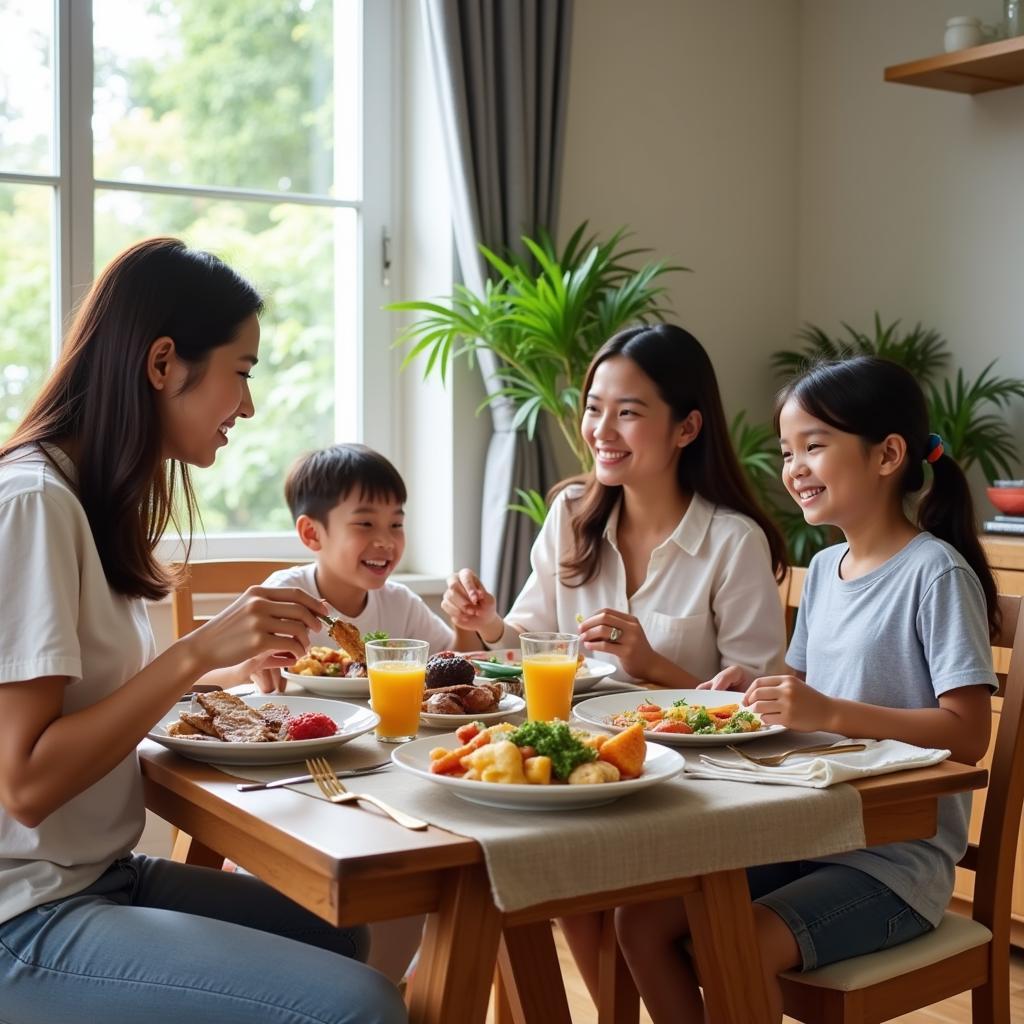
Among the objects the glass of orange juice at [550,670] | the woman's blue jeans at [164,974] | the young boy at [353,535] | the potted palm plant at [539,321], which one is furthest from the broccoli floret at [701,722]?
the potted palm plant at [539,321]

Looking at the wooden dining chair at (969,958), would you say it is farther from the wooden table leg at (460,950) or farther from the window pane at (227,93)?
the window pane at (227,93)

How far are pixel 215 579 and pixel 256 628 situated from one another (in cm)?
108

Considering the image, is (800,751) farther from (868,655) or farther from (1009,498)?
(1009,498)

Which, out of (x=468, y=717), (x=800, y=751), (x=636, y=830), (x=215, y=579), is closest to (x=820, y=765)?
(x=800, y=751)

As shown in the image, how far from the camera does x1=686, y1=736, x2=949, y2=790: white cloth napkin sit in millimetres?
1389

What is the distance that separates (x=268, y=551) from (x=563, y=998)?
2035mm

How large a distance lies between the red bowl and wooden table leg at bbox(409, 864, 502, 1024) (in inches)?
93.8

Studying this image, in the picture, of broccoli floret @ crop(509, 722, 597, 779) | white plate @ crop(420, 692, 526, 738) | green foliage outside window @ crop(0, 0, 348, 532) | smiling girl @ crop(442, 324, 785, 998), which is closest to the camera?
broccoli floret @ crop(509, 722, 597, 779)

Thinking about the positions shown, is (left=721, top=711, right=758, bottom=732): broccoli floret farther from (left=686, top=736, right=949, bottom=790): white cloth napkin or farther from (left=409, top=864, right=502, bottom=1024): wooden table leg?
(left=409, top=864, right=502, bottom=1024): wooden table leg

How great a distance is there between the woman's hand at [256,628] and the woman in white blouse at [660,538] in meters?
0.77

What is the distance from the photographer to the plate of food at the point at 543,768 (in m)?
1.25

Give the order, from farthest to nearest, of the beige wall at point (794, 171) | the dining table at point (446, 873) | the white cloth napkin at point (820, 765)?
the beige wall at point (794, 171) < the white cloth napkin at point (820, 765) < the dining table at point (446, 873)

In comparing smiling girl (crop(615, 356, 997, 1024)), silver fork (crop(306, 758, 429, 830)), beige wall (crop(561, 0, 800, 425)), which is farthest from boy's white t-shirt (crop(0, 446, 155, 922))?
beige wall (crop(561, 0, 800, 425))

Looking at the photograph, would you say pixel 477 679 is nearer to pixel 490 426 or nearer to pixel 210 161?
pixel 490 426
